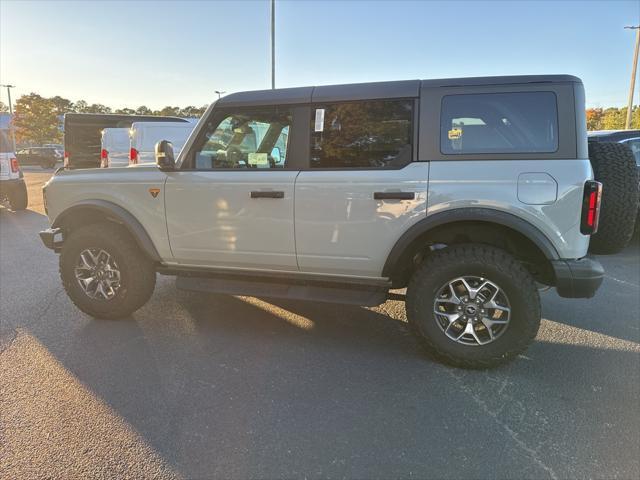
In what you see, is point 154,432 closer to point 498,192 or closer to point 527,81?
point 498,192

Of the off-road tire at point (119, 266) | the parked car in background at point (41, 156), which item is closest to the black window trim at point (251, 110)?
the off-road tire at point (119, 266)

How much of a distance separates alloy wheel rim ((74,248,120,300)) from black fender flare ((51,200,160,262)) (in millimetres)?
351

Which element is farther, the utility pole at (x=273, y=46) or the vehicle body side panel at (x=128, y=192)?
the utility pole at (x=273, y=46)

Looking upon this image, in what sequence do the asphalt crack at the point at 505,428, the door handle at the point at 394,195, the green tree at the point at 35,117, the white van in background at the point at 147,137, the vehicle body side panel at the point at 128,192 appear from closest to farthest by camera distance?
the asphalt crack at the point at 505,428, the door handle at the point at 394,195, the vehicle body side panel at the point at 128,192, the white van in background at the point at 147,137, the green tree at the point at 35,117

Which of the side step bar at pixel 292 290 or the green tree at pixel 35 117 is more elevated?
the green tree at pixel 35 117

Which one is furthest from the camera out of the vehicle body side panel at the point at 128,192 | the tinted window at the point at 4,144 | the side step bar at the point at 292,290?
the tinted window at the point at 4,144

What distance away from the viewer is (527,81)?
2.95 m

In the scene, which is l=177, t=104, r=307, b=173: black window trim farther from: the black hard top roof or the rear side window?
the rear side window

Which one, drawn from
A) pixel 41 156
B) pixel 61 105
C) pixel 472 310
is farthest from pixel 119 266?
pixel 61 105

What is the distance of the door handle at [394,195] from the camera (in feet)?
10.3

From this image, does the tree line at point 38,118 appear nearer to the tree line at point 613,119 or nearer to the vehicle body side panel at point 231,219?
the tree line at point 613,119

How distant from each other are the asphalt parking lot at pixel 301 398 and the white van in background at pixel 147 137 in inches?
242

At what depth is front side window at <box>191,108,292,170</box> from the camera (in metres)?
3.56

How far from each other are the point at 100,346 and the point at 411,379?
8.10 feet
